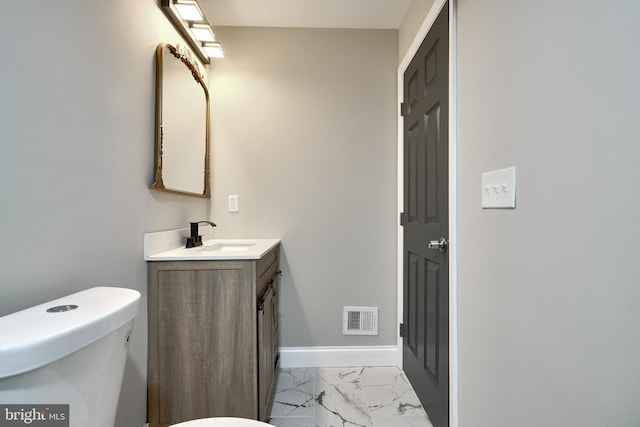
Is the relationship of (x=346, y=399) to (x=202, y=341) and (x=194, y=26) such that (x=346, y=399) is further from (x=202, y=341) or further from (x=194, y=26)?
(x=194, y=26)

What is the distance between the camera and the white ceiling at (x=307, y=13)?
1.84 m

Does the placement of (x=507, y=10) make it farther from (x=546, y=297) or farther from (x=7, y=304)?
(x=7, y=304)

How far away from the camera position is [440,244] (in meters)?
1.33

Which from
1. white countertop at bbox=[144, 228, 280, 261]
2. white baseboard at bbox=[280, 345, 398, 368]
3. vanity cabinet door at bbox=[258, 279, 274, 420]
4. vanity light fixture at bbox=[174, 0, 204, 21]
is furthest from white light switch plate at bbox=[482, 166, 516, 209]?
vanity light fixture at bbox=[174, 0, 204, 21]

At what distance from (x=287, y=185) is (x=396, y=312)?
1.20m

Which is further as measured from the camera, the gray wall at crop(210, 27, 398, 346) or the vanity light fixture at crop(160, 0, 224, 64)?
the gray wall at crop(210, 27, 398, 346)

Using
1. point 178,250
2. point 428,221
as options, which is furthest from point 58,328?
point 428,221

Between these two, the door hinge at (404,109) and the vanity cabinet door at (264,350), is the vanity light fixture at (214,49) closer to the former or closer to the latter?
the door hinge at (404,109)

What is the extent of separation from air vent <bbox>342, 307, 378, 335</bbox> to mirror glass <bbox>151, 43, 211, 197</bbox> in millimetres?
1304

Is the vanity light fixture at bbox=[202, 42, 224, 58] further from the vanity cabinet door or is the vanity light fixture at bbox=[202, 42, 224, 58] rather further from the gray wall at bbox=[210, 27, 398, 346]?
the vanity cabinet door

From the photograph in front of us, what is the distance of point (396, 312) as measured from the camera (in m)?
2.08

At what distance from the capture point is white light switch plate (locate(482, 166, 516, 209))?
86cm

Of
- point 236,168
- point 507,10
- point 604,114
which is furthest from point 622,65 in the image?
point 236,168

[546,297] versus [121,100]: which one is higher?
[121,100]
